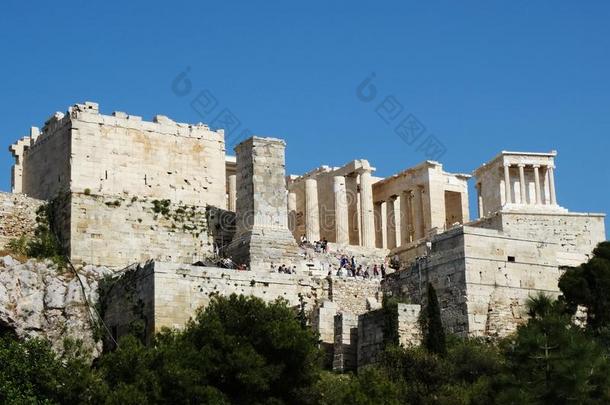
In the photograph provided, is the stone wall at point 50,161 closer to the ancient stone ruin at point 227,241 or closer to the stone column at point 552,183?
the ancient stone ruin at point 227,241

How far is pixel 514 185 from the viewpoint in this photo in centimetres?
6506

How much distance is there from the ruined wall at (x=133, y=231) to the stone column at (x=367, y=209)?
11.5 metres

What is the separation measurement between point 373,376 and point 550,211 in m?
22.6

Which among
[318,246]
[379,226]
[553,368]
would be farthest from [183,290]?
[379,226]

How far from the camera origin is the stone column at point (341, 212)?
6538 centimetres

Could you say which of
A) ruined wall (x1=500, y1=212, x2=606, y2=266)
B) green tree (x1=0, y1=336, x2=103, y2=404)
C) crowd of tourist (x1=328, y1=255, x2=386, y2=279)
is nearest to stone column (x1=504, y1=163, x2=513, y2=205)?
ruined wall (x1=500, y1=212, x2=606, y2=266)

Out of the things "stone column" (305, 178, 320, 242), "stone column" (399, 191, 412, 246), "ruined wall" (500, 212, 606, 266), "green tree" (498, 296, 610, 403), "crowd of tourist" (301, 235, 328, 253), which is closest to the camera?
"green tree" (498, 296, 610, 403)

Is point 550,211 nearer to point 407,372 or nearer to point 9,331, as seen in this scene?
point 407,372

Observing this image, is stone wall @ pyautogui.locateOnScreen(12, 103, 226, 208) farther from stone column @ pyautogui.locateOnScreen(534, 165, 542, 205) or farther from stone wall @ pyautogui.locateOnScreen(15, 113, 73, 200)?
stone column @ pyautogui.locateOnScreen(534, 165, 542, 205)

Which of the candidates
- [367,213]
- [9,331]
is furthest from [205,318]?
[367,213]

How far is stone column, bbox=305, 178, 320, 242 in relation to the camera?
6600cm

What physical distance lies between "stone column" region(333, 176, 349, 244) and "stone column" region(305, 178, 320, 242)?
107cm

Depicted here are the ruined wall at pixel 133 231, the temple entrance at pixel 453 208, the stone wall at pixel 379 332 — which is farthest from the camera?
the temple entrance at pixel 453 208

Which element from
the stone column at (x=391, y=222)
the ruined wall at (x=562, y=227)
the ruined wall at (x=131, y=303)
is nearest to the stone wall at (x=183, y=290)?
the ruined wall at (x=131, y=303)
